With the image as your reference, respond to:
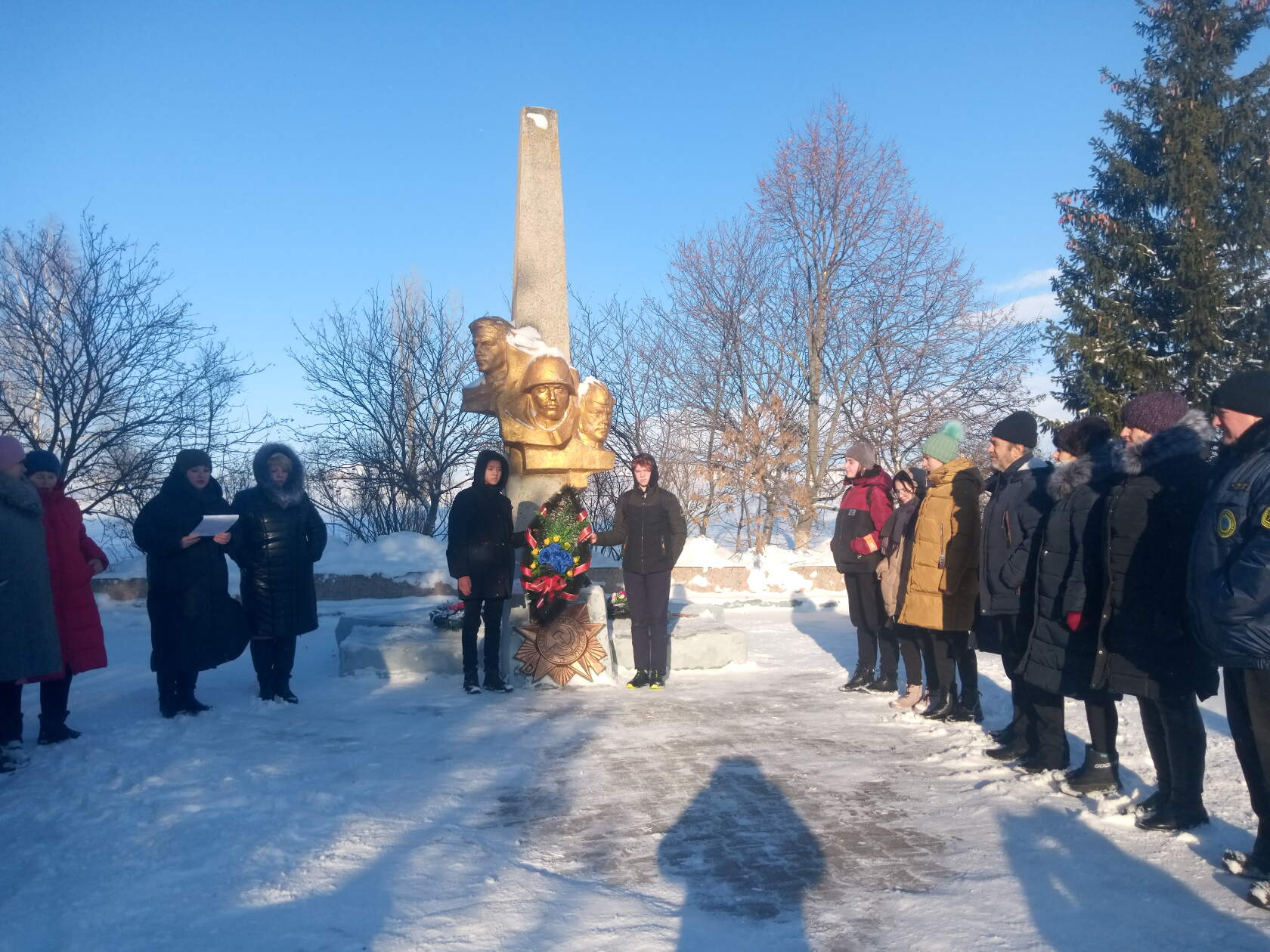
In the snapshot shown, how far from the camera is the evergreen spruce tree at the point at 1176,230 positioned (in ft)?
53.9

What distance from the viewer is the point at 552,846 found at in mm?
3504

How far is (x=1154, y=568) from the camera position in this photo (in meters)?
3.66

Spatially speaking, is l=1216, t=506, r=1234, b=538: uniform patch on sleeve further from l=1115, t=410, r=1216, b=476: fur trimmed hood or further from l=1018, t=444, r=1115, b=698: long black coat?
l=1018, t=444, r=1115, b=698: long black coat

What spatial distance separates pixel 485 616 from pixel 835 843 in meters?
3.50

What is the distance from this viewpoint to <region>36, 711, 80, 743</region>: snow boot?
4.91 meters

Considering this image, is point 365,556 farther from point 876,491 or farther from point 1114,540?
point 1114,540

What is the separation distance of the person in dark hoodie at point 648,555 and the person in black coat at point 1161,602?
3.21m

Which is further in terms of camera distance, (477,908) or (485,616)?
(485,616)

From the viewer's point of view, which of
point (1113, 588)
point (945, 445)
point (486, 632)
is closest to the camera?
point (1113, 588)

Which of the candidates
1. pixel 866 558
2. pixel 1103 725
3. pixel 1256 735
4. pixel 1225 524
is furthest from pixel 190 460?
pixel 1256 735

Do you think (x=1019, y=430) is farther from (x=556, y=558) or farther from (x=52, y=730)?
(x=52, y=730)

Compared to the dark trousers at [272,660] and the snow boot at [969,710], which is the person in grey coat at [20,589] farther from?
the snow boot at [969,710]

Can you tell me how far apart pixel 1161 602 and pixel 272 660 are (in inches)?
207

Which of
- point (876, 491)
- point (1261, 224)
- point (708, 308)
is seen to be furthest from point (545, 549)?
point (1261, 224)
